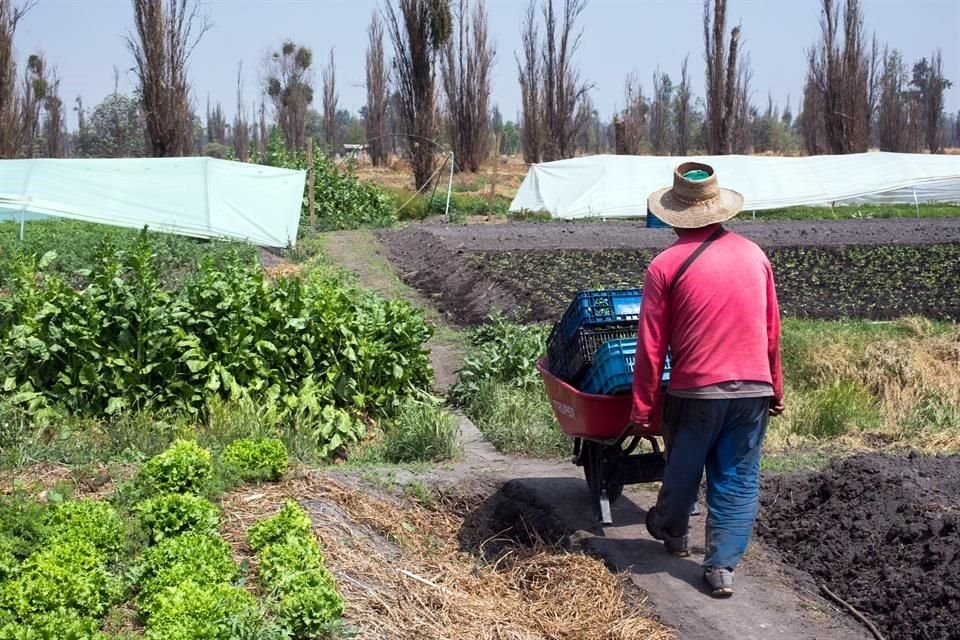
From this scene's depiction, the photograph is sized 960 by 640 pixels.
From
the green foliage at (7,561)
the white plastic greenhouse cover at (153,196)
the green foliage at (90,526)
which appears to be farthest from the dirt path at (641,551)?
the white plastic greenhouse cover at (153,196)

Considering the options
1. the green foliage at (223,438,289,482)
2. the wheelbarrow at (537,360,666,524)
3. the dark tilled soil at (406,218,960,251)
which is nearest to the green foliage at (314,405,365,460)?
the green foliage at (223,438,289,482)

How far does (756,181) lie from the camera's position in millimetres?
28641

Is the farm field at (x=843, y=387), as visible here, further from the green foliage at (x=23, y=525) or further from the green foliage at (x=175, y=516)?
the green foliage at (x=23, y=525)

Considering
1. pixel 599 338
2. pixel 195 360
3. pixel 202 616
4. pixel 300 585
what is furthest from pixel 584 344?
pixel 195 360

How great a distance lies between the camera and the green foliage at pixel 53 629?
12.5 ft

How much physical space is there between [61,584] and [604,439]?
2652mm

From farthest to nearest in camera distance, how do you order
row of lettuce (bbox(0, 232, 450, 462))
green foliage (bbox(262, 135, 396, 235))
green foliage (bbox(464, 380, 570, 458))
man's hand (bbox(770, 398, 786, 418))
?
green foliage (bbox(262, 135, 396, 235)), row of lettuce (bbox(0, 232, 450, 462)), green foliage (bbox(464, 380, 570, 458)), man's hand (bbox(770, 398, 786, 418))

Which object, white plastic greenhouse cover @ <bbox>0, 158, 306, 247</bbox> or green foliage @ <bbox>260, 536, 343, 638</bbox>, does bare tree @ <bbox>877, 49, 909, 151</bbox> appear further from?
green foliage @ <bbox>260, 536, 343, 638</bbox>

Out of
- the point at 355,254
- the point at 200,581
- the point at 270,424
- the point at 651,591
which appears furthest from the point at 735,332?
the point at 355,254

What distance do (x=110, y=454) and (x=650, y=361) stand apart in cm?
380

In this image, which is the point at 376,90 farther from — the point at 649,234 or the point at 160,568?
the point at 160,568

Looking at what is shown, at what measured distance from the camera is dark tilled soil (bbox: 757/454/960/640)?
15.9 ft

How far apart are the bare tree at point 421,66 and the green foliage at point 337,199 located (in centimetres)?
381

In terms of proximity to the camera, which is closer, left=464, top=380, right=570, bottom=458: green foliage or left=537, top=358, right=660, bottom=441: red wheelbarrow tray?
left=537, top=358, right=660, bottom=441: red wheelbarrow tray
